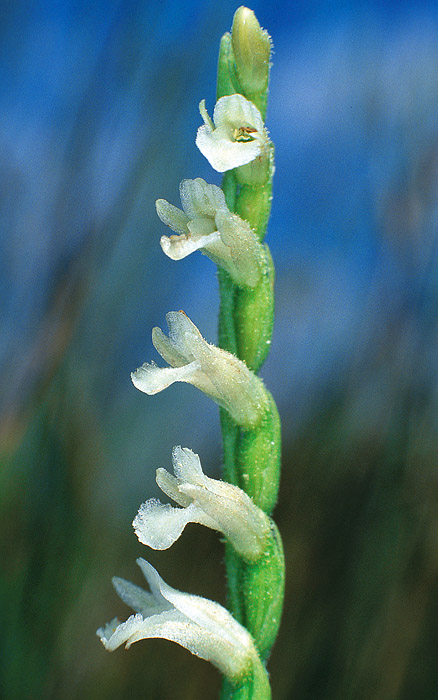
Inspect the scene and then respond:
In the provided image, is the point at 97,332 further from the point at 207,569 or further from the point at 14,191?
the point at 207,569

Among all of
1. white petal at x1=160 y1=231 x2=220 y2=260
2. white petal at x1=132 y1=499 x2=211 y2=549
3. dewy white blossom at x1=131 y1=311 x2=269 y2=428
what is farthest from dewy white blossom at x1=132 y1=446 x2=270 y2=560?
white petal at x1=160 y1=231 x2=220 y2=260

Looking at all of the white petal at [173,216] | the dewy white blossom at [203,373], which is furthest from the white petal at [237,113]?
the dewy white blossom at [203,373]

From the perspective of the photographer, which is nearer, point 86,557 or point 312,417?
point 86,557

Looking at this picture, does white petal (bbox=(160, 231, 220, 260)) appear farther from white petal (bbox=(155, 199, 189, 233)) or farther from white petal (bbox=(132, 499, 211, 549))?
white petal (bbox=(132, 499, 211, 549))

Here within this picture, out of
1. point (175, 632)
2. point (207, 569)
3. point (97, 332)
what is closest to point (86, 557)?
point (207, 569)

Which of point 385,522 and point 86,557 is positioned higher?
point 385,522

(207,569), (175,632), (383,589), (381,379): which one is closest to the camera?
(175,632)

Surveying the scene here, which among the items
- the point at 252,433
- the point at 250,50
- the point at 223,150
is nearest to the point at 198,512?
the point at 252,433

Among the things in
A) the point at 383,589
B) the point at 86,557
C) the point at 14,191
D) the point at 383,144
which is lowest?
the point at 86,557
